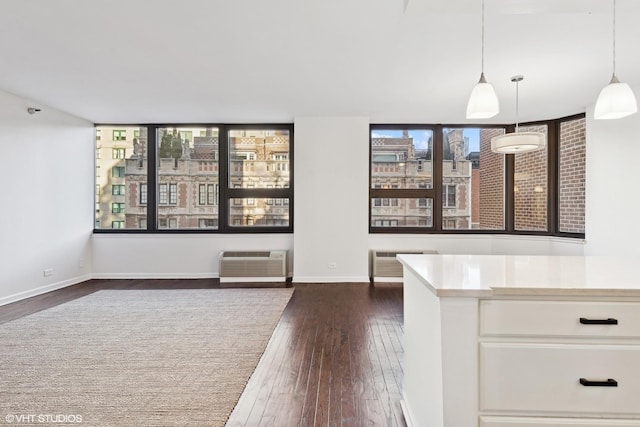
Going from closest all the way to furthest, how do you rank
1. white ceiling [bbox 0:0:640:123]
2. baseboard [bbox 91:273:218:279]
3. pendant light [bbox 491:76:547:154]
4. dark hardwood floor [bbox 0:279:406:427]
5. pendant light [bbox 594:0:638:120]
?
1. pendant light [bbox 594:0:638:120]
2. dark hardwood floor [bbox 0:279:406:427]
3. white ceiling [bbox 0:0:640:123]
4. pendant light [bbox 491:76:547:154]
5. baseboard [bbox 91:273:218:279]

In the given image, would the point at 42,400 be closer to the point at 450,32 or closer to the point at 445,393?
the point at 445,393

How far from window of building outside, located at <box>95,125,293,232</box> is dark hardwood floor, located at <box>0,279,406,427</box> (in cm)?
171

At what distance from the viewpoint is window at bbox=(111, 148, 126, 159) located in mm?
5656

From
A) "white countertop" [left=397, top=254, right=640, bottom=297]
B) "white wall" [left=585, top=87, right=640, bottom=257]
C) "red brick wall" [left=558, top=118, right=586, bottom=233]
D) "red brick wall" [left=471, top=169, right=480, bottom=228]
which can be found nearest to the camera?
"white countertop" [left=397, top=254, right=640, bottom=297]

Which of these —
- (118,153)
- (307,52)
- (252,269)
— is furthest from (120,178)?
(307,52)

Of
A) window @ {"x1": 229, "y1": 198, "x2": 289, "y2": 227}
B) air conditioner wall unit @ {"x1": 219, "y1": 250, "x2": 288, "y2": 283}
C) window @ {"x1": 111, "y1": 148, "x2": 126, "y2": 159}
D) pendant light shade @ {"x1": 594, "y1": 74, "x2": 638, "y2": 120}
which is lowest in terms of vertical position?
air conditioner wall unit @ {"x1": 219, "y1": 250, "x2": 288, "y2": 283}

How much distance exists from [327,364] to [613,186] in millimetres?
4329

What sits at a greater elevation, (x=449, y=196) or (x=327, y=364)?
(x=449, y=196)

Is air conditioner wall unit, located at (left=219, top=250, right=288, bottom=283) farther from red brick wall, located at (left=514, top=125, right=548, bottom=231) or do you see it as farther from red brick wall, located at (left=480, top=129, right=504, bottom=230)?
red brick wall, located at (left=514, top=125, right=548, bottom=231)

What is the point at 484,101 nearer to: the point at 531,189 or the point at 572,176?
the point at 572,176

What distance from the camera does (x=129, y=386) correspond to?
7.09ft

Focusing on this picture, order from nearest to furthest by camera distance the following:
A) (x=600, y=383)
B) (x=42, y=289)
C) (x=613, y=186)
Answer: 1. (x=600, y=383)
2. (x=613, y=186)
3. (x=42, y=289)

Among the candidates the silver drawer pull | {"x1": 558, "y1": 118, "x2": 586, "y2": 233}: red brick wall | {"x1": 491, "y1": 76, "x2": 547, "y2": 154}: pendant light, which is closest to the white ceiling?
{"x1": 558, "y1": 118, "x2": 586, "y2": 233}: red brick wall

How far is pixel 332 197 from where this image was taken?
5.23 metres
